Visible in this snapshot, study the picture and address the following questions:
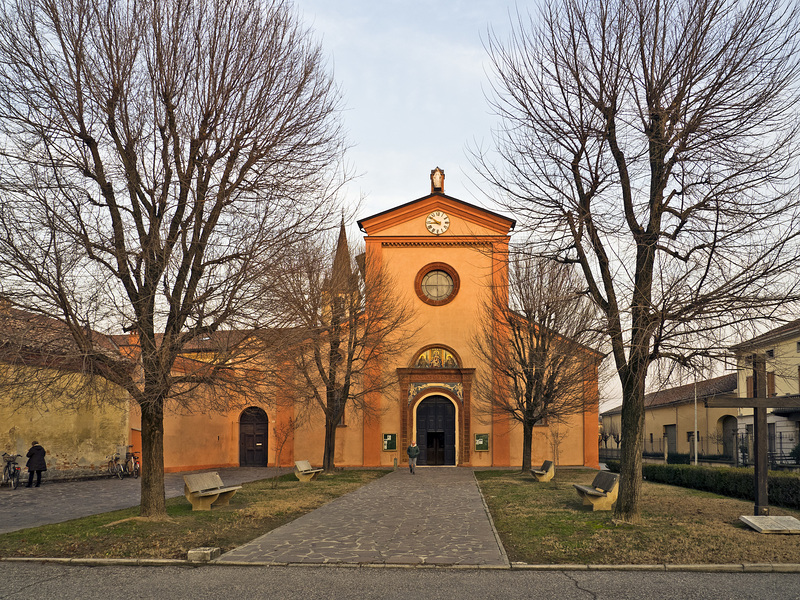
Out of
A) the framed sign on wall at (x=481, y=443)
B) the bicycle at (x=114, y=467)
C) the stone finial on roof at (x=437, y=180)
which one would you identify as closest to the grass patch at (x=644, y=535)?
the bicycle at (x=114, y=467)

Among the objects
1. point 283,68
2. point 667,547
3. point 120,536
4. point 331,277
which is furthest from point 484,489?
point 283,68

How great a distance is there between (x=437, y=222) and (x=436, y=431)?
9968 millimetres

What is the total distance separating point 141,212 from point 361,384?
2041cm

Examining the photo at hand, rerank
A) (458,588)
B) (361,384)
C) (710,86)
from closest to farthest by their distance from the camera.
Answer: (458,588) < (710,86) < (361,384)

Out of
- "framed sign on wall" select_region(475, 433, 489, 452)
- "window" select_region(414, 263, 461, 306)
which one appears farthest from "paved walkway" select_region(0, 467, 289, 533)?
"window" select_region(414, 263, 461, 306)

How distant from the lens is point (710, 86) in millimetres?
10195

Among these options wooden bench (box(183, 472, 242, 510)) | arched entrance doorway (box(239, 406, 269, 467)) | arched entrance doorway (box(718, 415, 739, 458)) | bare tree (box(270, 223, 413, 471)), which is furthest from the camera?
arched entrance doorway (box(718, 415, 739, 458))

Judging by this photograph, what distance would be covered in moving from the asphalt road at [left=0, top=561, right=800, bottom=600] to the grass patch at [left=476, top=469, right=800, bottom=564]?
76 centimetres

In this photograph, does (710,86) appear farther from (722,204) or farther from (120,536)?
(120,536)

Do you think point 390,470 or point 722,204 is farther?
point 390,470

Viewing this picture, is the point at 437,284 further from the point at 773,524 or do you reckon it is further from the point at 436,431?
the point at 773,524

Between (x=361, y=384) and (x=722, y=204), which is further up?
(x=722, y=204)

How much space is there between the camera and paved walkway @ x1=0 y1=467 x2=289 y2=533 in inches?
482

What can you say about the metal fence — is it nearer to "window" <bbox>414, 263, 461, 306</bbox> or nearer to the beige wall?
"window" <bbox>414, 263, 461, 306</bbox>
